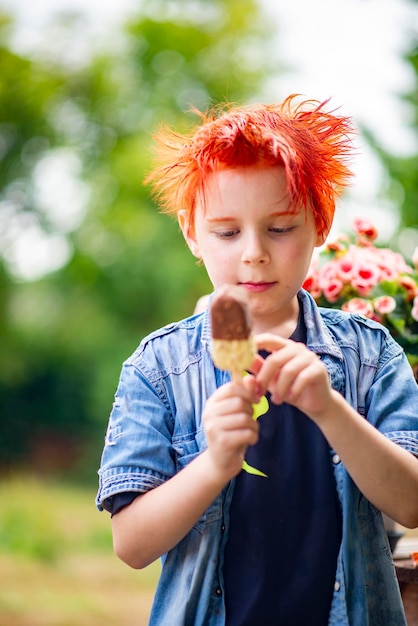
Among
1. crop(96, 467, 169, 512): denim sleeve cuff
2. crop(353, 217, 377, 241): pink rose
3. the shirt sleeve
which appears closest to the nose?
the shirt sleeve

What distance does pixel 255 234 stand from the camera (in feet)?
3.92

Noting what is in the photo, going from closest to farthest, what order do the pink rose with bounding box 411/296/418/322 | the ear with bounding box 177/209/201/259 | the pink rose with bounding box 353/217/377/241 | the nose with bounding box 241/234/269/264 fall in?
1. the nose with bounding box 241/234/269/264
2. the ear with bounding box 177/209/201/259
3. the pink rose with bounding box 411/296/418/322
4. the pink rose with bounding box 353/217/377/241

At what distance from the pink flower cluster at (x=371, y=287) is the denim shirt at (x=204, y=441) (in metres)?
0.63

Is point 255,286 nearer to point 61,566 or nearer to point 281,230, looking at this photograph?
point 281,230

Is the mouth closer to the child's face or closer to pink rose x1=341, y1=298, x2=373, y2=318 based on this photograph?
the child's face

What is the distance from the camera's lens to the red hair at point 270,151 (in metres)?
1.21

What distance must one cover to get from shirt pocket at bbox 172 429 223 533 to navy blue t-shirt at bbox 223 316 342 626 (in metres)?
0.04

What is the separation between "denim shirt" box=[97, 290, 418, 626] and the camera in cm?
121

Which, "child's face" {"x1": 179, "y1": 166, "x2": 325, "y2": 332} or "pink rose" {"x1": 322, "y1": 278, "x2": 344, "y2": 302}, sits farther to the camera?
"pink rose" {"x1": 322, "y1": 278, "x2": 344, "y2": 302}

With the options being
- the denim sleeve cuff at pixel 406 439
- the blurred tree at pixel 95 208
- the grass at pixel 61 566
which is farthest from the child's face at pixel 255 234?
the blurred tree at pixel 95 208

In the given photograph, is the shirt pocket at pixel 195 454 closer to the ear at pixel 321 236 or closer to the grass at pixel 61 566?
the ear at pixel 321 236

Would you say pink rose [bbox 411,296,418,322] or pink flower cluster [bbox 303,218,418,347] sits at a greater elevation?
pink flower cluster [bbox 303,218,418,347]

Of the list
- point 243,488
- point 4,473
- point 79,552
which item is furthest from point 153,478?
point 4,473

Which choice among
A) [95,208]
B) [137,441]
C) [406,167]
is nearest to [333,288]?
[137,441]
